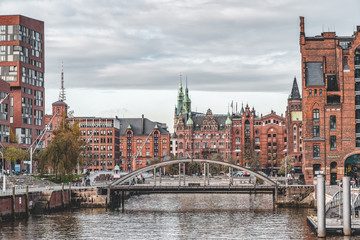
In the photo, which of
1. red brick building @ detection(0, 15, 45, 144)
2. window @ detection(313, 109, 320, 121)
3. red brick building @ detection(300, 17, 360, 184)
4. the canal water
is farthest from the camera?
red brick building @ detection(0, 15, 45, 144)

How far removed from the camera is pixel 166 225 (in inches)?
2852

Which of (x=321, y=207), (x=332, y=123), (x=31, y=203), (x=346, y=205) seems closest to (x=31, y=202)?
Answer: (x=31, y=203)

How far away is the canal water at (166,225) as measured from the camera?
63125 millimetres

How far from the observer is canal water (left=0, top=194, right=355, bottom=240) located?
2485 inches

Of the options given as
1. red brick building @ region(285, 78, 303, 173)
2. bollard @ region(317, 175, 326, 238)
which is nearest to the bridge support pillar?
bollard @ region(317, 175, 326, 238)

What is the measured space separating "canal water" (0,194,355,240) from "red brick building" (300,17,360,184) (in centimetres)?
2238

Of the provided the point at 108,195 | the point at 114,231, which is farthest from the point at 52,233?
the point at 108,195

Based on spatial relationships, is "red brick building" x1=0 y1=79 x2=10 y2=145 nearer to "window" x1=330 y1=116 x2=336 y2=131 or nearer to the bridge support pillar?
"window" x1=330 y1=116 x2=336 y2=131

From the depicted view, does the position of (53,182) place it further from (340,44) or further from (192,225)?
(340,44)

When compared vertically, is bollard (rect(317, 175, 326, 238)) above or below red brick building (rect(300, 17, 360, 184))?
below

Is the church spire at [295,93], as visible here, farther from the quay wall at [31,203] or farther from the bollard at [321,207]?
the bollard at [321,207]

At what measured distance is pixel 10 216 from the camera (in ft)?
235

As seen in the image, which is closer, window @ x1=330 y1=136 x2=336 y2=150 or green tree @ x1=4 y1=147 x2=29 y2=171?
window @ x1=330 y1=136 x2=336 y2=150

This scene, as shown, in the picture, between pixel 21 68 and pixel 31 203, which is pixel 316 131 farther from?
pixel 21 68
